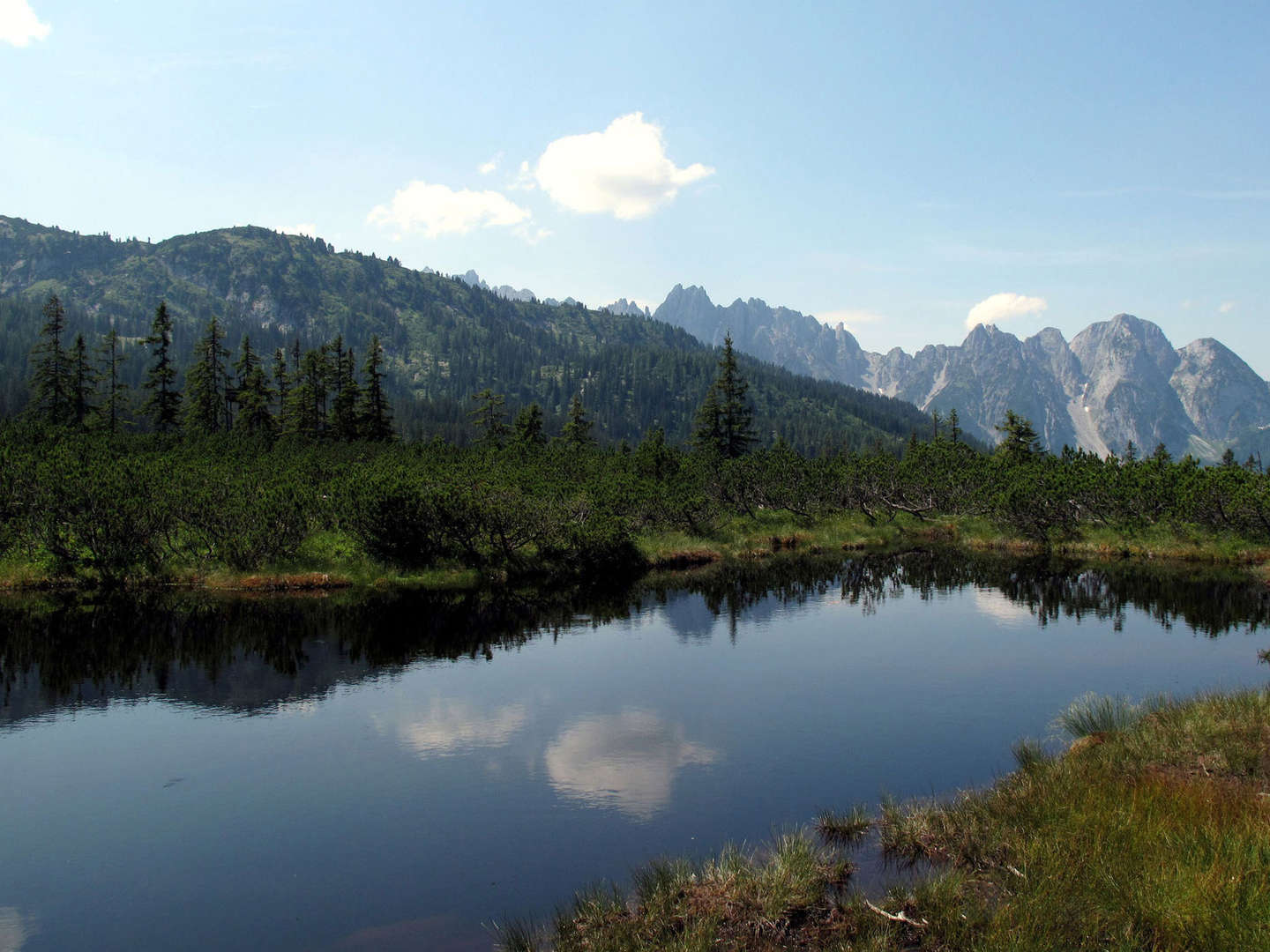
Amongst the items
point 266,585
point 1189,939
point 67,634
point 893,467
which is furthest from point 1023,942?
point 893,467

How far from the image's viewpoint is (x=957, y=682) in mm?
23266

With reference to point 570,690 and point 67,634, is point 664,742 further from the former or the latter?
point 67,634

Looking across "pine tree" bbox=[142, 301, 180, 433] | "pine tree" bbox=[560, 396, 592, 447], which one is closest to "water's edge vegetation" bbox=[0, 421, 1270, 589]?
"pine tree" bbox=[142, 301, 180, 433]

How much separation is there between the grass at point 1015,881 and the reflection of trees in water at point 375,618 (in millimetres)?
13886

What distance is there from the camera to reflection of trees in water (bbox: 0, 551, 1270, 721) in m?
22.3

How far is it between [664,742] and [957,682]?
9766mm

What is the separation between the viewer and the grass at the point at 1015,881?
898 centimetres

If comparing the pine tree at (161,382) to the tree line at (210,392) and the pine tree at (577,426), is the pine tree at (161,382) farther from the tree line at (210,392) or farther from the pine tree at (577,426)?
the pine tree at (577,426)

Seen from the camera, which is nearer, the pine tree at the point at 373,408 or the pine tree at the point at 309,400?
the pine tree at the point at 309,400

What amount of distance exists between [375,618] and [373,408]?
174 ft

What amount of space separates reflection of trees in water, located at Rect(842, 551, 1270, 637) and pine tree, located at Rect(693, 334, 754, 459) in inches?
1241

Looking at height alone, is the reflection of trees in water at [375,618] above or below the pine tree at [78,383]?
below

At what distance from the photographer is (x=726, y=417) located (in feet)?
269

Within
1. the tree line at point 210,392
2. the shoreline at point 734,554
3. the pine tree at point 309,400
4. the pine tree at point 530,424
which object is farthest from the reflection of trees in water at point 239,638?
the pine tree at point 530,424
